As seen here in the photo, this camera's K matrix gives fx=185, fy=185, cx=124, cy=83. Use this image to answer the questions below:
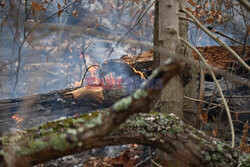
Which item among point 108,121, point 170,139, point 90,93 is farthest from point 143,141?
point 90,93

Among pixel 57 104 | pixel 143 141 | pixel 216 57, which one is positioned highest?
pixel 216 57

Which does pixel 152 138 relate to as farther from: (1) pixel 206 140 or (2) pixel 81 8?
(2) pixel 81 8

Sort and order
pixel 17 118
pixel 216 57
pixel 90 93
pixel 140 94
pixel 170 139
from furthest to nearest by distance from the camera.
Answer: pixel 17 118
pixel 90 93
pixel 216 57
pixel 170 139
pixel 140 94

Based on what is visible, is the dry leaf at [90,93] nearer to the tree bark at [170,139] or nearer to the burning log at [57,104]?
the burning log at [57,104]

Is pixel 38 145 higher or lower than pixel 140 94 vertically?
lower

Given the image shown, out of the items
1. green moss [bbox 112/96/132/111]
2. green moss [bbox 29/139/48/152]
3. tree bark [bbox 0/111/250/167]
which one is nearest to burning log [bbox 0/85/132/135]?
tree bark [bbox 0/111/250/167]

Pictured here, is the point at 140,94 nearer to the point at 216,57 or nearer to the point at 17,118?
the point at 216,57

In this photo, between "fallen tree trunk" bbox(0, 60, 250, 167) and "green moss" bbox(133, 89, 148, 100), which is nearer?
"green moss" bbox(133, 89, 148, 100)

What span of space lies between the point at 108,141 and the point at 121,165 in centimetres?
63

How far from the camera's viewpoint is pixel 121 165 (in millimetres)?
1501

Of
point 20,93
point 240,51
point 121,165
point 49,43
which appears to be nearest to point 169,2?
point 121,165

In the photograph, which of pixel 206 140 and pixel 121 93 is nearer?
pixel 206 140

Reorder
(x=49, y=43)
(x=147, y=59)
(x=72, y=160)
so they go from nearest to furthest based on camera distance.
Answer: (x=72, y=160) → (x=147, y=59) → (x=49, y=43)

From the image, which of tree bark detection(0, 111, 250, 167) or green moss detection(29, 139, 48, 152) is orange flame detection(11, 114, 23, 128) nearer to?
tree bark detection(0, 111, 250, 167)
